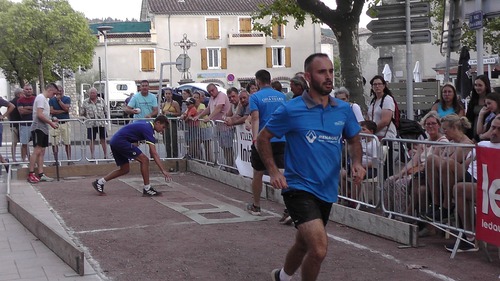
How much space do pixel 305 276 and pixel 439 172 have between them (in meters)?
2.90

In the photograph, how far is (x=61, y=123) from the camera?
16.0 meters

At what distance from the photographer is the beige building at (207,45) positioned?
6869 centimetres

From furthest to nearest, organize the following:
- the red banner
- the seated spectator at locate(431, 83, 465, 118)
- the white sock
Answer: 1. the seated spectator at locate(431, 83, 465, 118)
2. the red banner
3. the white sock

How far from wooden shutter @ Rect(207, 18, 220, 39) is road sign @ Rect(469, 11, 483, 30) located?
59.2 m

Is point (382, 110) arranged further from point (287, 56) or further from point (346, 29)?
point (287, 56)

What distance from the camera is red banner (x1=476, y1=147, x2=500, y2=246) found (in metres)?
7.00

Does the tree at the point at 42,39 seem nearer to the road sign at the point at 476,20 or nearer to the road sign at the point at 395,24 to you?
the road sign at the point at 395,24

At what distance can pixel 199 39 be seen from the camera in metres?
70.0

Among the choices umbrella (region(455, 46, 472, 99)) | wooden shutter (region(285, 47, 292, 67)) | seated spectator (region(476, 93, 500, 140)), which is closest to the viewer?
seated spectator (region(476, 93, 500, 140))

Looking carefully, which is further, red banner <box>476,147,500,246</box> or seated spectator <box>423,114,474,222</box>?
seated spectator <box>423,114,474,222</box>

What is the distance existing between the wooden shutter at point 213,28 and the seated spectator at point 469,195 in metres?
63.9

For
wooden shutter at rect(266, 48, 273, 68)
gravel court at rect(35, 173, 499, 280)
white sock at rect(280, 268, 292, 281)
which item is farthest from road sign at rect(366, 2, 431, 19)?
wooden shutter at rect(266, 48, 273, 68)

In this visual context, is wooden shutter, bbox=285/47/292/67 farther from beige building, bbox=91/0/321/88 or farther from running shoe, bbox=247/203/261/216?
running shoe, bbox=247/203/261/216

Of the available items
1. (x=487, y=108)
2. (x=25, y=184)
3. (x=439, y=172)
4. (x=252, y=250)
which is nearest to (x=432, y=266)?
(x=439, y=172)
